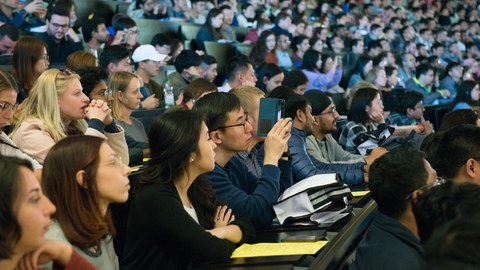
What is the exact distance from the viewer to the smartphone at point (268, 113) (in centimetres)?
253

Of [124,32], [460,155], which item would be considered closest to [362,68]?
[124,32]

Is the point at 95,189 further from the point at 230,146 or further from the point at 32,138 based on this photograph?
the point at 32,138

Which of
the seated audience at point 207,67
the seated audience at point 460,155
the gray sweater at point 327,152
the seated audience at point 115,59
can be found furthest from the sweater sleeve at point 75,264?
the seated audience at point 207,67

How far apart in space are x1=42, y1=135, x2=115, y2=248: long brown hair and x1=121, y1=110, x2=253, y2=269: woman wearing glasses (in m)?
0.19

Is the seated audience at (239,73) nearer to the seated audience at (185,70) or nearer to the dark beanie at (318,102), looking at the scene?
the seated audience at (185,70)

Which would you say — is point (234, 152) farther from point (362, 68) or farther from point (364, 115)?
point (362, 68)

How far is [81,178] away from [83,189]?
31mm

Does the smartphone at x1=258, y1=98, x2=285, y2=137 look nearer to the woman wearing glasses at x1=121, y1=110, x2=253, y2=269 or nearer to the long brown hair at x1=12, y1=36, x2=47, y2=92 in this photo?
the woman wearing glasses at x1=121, y1=110, x2=253, y2=269

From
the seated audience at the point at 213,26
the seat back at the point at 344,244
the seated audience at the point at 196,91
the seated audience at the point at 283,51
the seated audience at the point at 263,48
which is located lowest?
the seated audience at the point at 283,51

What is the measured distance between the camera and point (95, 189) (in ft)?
5.74

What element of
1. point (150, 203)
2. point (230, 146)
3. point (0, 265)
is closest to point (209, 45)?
point (230, 146)

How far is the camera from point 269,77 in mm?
5816

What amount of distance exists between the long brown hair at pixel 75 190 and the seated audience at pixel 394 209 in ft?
2.39

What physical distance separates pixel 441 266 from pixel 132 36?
5259 millimetres
